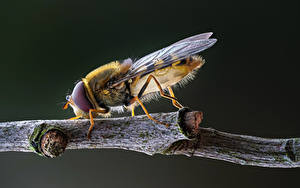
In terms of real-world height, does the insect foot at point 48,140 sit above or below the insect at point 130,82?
below

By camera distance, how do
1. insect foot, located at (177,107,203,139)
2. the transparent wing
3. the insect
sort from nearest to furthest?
insect foot, located at (177,107,203,139) < the transparent wing < the insect

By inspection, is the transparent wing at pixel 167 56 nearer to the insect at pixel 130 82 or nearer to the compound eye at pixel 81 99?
the insect at pixel 130 82

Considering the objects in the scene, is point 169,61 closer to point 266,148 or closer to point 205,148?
point 205,148

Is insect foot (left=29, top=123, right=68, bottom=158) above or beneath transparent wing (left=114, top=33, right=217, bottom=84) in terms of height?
beneath

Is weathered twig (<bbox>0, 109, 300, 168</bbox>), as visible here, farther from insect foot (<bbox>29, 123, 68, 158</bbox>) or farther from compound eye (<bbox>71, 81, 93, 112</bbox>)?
compound eye (<bbox>71, 81, 93, 112</bbox>)

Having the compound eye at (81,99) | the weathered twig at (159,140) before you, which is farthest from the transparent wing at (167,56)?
the weathered twig at (159,140)

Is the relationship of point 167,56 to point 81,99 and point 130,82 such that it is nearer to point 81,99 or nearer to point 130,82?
point 130,82

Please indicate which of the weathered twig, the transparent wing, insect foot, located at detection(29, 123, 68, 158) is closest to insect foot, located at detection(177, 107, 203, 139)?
the weathered twig
